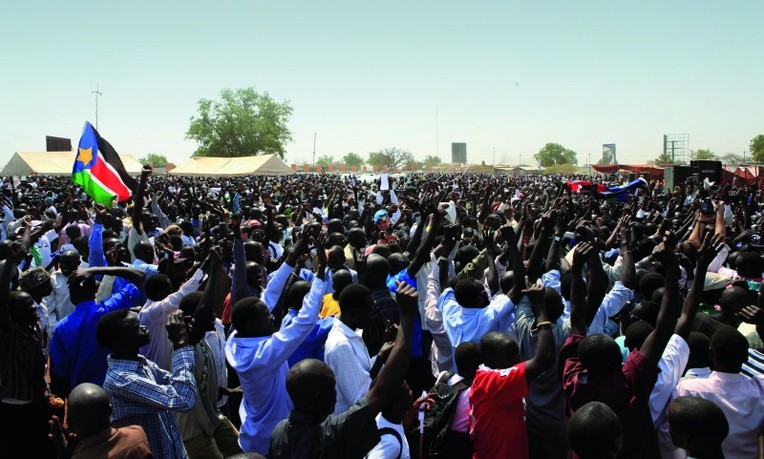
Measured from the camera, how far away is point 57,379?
4105mm

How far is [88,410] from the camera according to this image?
262 centimetres

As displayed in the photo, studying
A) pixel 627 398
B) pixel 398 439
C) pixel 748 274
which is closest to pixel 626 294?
pixel 627 398

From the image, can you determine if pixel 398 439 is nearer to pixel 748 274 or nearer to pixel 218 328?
pixel 218 328

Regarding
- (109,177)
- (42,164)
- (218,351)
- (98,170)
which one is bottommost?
(218,351)

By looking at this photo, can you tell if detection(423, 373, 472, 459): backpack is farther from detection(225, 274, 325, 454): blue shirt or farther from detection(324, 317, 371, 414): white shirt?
detection(225, 274, 325, 454): blue shirt

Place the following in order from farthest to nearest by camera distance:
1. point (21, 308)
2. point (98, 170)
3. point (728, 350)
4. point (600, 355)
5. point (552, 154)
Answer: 1. point (552, 154)
2. point (98, 170)
3. point (21, 308)
4. point (728, 350)
5. point (600, 355)

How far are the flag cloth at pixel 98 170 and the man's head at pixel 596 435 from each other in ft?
31.6

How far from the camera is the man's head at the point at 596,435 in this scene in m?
2.49

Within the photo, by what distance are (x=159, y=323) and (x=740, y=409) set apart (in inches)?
138

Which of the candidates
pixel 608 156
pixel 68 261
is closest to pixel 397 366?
pixel 68 261

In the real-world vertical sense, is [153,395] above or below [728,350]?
below

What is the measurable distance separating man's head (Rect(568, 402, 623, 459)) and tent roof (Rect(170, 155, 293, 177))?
4824cm

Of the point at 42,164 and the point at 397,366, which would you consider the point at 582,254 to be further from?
the point at 42,164

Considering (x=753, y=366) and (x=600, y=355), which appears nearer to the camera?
(x=600, y=355)
